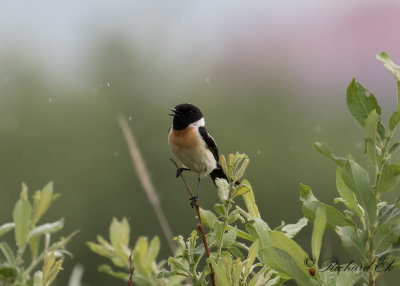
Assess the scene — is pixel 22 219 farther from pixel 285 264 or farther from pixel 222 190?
pixel 285 264

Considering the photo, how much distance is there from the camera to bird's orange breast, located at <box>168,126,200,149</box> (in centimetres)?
421

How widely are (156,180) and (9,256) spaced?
21.7 metres

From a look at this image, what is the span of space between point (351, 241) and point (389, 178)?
135mm

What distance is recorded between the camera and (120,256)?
1884 millimetres

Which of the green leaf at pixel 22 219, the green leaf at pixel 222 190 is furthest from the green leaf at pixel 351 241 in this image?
the green leaf at pixel 22 219

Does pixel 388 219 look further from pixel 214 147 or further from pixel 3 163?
pixel 3 163

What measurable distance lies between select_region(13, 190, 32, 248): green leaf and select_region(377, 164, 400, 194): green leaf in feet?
2.47

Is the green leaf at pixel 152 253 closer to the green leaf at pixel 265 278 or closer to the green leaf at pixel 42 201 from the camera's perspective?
the green leaf at pixel 42 201

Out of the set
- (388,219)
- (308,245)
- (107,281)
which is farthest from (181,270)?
(107,281)

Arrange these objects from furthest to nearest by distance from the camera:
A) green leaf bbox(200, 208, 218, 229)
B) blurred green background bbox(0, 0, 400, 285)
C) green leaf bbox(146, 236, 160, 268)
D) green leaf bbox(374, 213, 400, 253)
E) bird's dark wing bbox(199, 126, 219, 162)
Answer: blurred green background bbox(0, 0, 400, 285)
bird's dark wing bbox(199, 126, 219, 162)
green leaf bbox(146, 236, 160, 268)
green leaf bbox(200, 208, 218, 229)
green leaf bbox(374, 213, 400, 253)

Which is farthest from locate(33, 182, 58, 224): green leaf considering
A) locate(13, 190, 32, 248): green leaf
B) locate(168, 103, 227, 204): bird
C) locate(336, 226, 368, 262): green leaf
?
locate(168, 103, 227, 204): bird

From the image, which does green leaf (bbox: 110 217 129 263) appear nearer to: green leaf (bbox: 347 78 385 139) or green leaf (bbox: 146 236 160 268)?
green leaf (bbox: 146 236 160 268)

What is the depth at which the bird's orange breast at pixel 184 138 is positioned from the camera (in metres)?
4.21

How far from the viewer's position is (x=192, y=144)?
4.23 m
